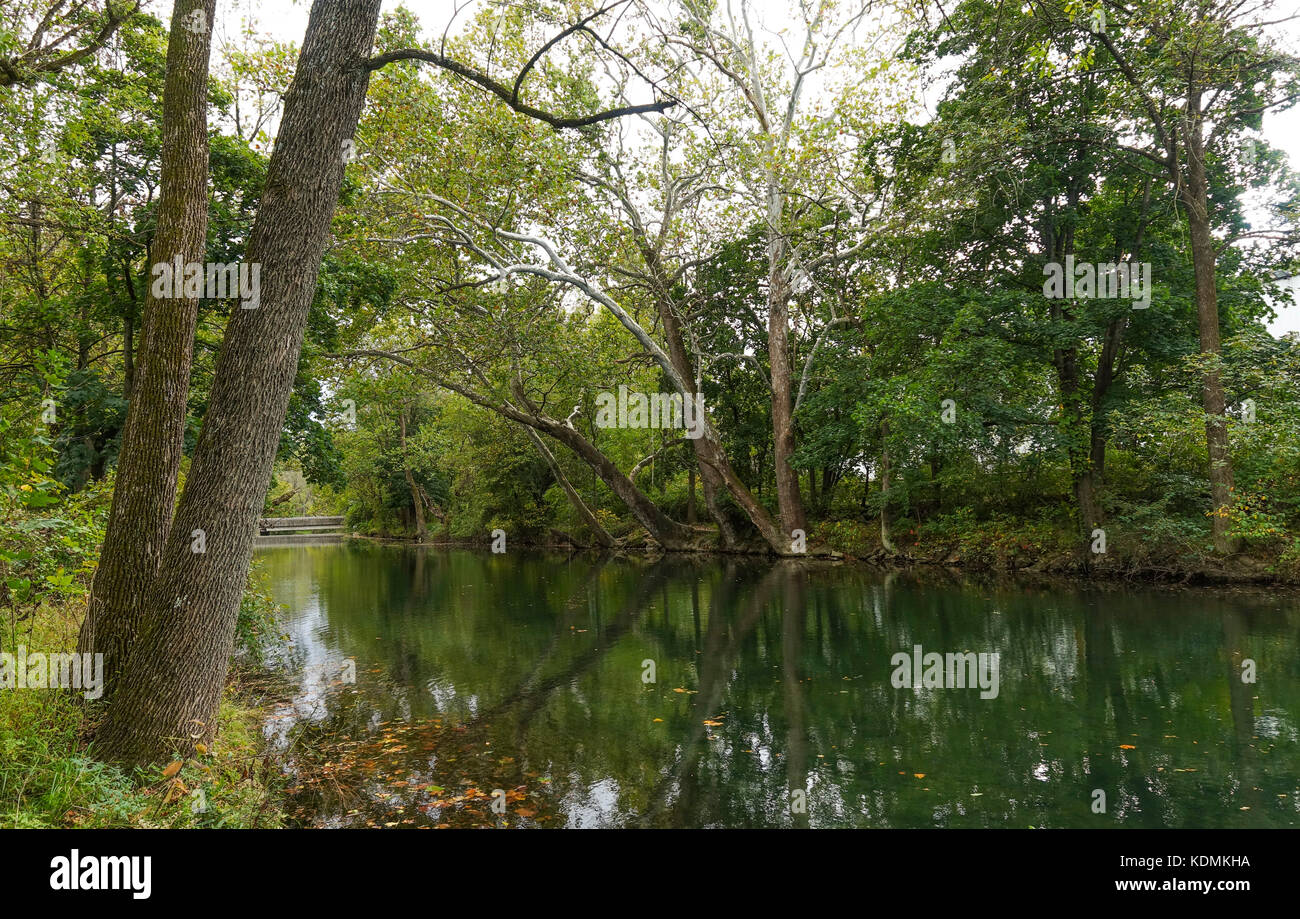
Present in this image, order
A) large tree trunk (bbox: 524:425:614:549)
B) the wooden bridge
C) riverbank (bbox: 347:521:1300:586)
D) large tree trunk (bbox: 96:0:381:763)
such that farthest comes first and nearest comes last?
the wooden bridge → large tree trunk (bbox: 524:425:614:549) → riverbank (bbox: 347:521:1300:586) → large tree trunk (bbox: 96:0:381:763)

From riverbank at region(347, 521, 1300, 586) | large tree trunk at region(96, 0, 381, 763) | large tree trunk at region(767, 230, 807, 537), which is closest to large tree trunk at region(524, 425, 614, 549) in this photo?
riverbank at region(347, 521, 1300, 586)

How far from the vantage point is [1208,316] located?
12.6 m

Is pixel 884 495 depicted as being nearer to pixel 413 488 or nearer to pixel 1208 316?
pixel 1208 316

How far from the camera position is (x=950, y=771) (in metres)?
5.02

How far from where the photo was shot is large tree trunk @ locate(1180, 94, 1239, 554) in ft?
39.6

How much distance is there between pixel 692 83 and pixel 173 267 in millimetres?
17183

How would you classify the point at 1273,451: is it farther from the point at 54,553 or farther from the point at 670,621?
the point at 54,553

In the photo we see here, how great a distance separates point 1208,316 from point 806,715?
12.4m

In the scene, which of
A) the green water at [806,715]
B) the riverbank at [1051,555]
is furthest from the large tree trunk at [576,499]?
the green water at [806,715]

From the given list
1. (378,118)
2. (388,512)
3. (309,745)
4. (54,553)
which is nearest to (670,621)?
(309,745)
